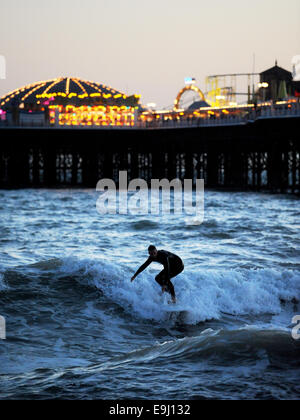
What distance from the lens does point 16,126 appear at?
3024 inches

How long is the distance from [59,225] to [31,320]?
62.5ft

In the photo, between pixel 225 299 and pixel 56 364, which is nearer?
pixel 56 364

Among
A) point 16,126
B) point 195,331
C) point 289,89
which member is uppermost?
point 289,89

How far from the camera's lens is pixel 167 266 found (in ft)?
44.0

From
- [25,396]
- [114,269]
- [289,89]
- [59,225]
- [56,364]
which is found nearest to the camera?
[25,396]

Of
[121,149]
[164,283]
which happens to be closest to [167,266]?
[164,283]

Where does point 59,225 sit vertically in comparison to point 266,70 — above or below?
below

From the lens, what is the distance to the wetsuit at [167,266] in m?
13.2

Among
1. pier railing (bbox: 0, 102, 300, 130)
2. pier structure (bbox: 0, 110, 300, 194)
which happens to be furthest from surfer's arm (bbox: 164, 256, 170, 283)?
pier structure (bbox: 0, 110, 300, 194)

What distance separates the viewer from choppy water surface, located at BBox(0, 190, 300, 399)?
370 inches

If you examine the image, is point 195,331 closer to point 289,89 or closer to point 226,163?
point 226,163

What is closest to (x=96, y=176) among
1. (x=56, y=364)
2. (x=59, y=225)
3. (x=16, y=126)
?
(x=16, y=126)

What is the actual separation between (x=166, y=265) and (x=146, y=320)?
1.12 metres

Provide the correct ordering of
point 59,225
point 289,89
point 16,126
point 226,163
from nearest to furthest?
point 59,225
point 226,163
point 16,126
point 289,89
